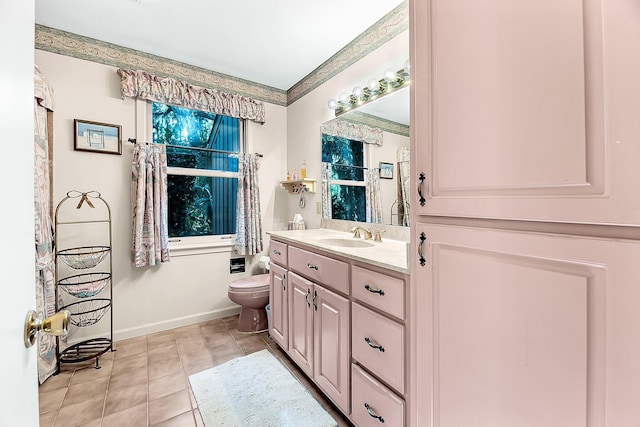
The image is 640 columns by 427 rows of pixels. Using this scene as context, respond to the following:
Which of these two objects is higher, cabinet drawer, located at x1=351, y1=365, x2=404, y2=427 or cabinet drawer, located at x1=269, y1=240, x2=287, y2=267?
cabinet drawer, located at x1=269, y1=240, x2=287, y2=267

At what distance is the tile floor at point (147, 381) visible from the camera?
1540 millimetres

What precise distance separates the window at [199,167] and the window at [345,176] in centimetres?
113

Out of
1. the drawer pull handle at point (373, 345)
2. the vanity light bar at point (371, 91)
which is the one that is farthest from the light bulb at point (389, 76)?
the drawer pull handle at point (373, 345)

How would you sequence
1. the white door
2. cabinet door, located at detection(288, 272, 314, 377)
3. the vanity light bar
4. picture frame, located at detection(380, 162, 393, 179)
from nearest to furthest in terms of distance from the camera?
the white door, cabinet door, located at detection(288, 272, 314, 377), the vanity light bar, picture frame, located at detection(380, 162, 393, 179)

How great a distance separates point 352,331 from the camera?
1.36m

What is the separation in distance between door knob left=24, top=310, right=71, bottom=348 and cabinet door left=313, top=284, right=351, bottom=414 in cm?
110

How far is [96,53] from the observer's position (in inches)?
89.0

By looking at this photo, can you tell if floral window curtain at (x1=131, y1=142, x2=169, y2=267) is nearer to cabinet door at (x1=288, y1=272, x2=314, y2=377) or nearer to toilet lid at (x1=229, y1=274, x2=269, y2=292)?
toilet lid at (x1=229, y1=274, x2=269, y2=292)

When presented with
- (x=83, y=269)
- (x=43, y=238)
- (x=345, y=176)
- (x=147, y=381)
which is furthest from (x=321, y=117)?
(x=147, y=381)

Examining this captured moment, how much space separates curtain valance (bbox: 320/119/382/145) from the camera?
2091 millimetres

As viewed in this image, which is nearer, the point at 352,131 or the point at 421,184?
the point at 421,184

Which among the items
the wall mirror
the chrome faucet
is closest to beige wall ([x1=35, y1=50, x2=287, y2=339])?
the wall mirror

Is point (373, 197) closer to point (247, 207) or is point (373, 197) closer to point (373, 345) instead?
point (373, 345)

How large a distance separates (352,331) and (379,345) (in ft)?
0.64
